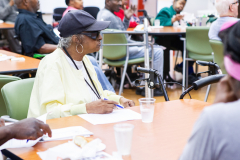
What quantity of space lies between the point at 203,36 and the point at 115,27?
120 cm

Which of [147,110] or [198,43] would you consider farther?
[198,43]

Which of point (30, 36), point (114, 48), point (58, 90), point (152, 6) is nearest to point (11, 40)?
point (30, 36)

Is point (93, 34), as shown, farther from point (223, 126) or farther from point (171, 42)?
point (171, 42)

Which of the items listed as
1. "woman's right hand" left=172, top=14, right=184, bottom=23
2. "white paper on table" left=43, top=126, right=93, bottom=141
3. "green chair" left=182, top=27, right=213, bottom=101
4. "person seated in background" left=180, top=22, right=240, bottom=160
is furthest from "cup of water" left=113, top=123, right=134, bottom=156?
"woman's right hand" left=172, top=14, right=184, bottom=23

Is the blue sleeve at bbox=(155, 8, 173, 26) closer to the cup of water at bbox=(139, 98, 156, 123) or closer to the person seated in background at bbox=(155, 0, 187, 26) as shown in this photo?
the person seated in background at bbox=(155, 0, 187, 26)

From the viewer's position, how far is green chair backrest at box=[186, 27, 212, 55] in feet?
13.8

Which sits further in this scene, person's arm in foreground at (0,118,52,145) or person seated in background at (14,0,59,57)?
person seated in background at (14,0,59,57)

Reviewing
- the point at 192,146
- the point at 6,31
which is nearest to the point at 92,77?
the point at 192,146

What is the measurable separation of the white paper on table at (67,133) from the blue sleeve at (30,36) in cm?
248

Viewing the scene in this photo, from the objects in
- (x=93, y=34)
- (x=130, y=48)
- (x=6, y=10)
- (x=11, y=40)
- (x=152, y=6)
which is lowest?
(x=11, y=40)

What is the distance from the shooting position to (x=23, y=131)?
1150 mm

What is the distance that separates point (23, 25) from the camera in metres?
3.66

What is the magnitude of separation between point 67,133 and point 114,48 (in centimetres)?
291

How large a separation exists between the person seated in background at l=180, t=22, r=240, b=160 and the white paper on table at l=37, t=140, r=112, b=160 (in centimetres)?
49
